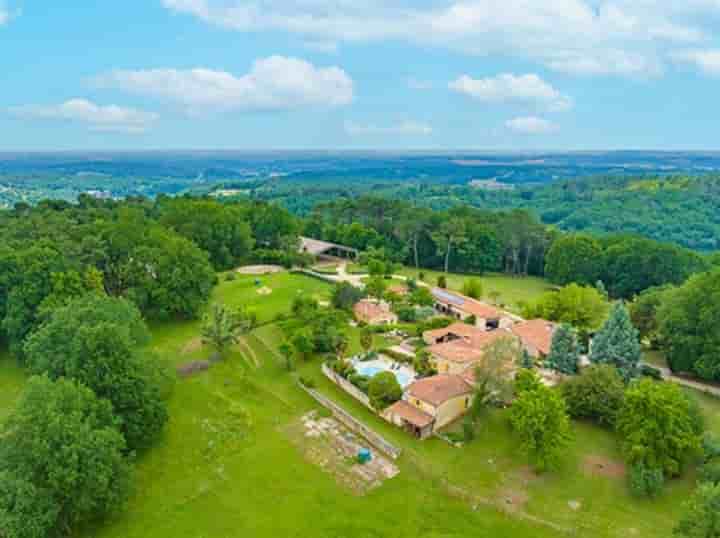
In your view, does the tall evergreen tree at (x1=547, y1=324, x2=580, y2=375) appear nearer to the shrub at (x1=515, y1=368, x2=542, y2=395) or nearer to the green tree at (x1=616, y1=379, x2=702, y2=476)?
the shrub at (x1=515, y1=368, x2=542, y2=395)

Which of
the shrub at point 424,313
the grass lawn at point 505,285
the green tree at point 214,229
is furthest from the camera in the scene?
the green tree at point 214,229

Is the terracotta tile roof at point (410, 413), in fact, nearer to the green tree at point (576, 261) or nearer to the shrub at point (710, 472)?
the shrub at point (710, 472)

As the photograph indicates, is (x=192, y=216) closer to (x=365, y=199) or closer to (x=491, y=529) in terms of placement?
(x=365, y=199)

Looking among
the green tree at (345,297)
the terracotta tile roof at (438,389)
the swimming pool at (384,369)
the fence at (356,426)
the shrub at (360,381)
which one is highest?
the green tree at (345,297)

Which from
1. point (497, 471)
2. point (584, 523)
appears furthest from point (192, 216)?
point (584, 523)

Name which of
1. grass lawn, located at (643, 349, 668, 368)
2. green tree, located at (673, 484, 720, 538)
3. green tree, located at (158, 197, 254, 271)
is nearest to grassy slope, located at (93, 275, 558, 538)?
green tree, located at (673, 484, 720, 538)

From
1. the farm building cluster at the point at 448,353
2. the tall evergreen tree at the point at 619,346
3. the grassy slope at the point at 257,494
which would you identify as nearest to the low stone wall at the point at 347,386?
the farm building cluster at the point at 448,353
